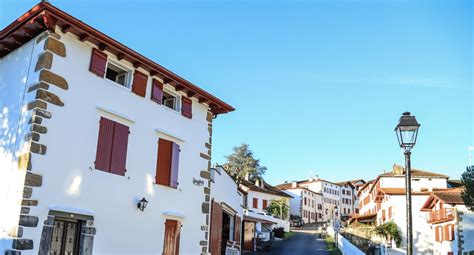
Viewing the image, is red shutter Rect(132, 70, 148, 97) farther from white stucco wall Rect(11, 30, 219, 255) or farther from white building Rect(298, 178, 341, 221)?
white building Rect(298, 178, 341, 221)

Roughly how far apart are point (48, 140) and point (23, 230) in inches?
83.3

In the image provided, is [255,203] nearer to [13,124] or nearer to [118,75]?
[118,75]

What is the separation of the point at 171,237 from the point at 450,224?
2851 centimetres

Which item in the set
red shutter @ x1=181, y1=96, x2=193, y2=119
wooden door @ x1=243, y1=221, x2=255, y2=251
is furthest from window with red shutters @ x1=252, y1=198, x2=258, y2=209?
red shutter @ x1=181, y1=96, x2=193, y2=119

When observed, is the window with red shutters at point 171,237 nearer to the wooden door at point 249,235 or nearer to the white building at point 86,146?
the white building at point 86,146

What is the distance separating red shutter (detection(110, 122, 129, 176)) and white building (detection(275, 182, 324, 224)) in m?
65.5

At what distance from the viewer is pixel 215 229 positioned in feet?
55.8

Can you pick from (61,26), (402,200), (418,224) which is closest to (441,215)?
(418,224)

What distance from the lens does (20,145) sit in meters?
10.5

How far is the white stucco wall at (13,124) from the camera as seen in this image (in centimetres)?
1001

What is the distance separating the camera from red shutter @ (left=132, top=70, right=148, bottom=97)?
13305mm

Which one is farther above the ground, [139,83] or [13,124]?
[139,83]

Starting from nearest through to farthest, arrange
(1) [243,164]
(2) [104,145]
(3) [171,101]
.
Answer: (2) [104,145]
(3) [171,101]
(1) [243,164]

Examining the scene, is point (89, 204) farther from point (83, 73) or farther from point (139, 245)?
point (83, 73)
